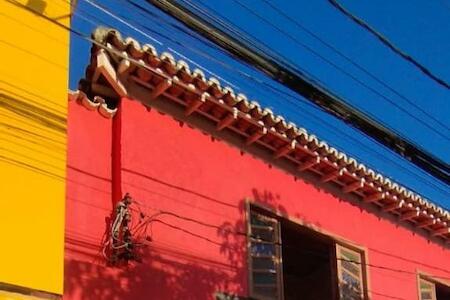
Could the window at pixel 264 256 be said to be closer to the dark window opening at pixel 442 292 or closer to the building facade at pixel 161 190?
the building facade at pixel 161 190

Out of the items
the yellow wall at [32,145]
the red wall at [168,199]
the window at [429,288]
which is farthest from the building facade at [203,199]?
the yellow wall at [32,145]

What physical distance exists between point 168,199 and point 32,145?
198cm

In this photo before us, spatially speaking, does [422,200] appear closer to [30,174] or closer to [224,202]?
[224,202]

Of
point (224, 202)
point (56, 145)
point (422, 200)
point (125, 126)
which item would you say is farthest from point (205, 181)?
point (422, 200)

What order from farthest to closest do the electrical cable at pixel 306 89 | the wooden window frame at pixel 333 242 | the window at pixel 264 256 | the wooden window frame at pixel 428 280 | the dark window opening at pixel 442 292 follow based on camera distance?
the dark window opening at pixel 442 292 → the wooden window frame at pixel 428 280 → the wooden window frame at pixel 333 242 → the window at pixel 264 256 → the electrical cable at pixel 306 89

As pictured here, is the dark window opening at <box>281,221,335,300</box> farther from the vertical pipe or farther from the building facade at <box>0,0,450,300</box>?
the vertical pipe

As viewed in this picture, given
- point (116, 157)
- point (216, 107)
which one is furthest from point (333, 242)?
point (116, 157)

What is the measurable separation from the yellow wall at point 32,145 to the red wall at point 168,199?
0.56 m

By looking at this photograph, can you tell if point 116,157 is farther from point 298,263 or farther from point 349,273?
point 298,263

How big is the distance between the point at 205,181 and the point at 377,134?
2345mm

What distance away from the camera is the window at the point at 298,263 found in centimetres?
1059

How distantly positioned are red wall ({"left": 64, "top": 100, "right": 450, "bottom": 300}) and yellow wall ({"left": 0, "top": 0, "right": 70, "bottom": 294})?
22.1 inches

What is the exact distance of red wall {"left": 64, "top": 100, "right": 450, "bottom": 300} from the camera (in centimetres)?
877

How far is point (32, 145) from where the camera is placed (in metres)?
A: 8.05
